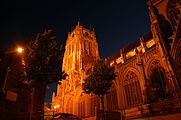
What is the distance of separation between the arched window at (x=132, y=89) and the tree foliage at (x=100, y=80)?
6609mm

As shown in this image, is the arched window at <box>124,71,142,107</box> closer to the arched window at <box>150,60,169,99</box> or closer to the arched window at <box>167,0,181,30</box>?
the arched window at <box>150,60,169,99</box>

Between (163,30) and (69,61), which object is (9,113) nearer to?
(163,30)

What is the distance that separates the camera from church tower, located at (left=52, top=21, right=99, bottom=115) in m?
40.8

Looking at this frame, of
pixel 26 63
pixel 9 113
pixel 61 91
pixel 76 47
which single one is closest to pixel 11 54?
pixel 26 63

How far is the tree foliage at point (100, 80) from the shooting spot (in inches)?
796

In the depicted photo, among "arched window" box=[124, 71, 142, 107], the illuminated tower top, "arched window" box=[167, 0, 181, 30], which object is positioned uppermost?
the illuminated tower top

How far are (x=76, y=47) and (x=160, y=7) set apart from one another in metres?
35.4

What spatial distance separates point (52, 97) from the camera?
51.4 metres

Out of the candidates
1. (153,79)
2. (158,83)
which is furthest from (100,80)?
(158,83)

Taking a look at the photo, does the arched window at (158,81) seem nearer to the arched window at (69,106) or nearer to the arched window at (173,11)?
the arched window at (173,11)

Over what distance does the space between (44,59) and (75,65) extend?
31801 millimetres

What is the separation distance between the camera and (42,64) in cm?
1548

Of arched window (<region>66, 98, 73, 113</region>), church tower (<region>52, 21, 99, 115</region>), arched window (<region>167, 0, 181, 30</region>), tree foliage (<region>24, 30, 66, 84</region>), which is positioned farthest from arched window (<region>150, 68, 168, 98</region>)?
arched window (<region>66, 98, 73, 113</region>)

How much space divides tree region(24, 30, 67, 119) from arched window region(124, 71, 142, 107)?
1473cm
